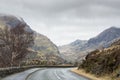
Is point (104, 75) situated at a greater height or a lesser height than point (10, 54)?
lesser

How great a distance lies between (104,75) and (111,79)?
19.5 feet

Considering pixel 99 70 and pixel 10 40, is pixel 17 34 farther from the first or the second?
Answer: pixel 99 70

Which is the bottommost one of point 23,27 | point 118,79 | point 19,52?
point 118,79

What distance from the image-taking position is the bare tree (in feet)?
291

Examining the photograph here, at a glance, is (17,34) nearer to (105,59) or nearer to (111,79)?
(105,59)

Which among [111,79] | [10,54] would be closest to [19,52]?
[10,54]

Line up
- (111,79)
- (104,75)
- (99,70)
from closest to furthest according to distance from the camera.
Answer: (111,79) < (104,75) < (99,70)

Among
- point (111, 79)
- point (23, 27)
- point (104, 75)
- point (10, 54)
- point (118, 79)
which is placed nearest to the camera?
point (118, 79)

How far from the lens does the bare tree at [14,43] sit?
291ft

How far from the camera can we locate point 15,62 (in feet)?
299

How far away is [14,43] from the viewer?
3509 inches

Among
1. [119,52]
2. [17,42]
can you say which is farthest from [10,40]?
[119,52]

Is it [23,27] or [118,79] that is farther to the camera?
[23,27]

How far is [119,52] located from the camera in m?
50.5
